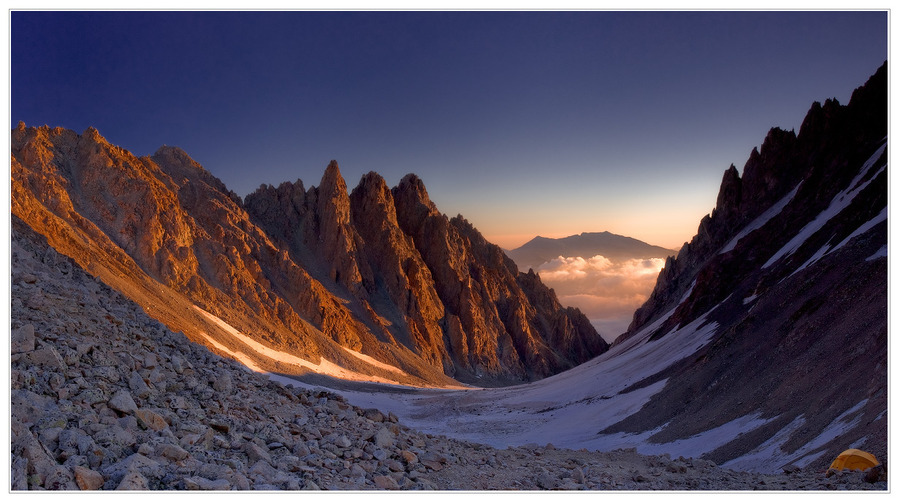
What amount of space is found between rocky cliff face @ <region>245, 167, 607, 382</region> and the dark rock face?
3372 centimetres

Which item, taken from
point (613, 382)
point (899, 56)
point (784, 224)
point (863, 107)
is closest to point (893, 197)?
point (899, 56)

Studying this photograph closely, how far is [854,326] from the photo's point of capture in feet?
70.6

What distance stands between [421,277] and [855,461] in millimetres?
75198

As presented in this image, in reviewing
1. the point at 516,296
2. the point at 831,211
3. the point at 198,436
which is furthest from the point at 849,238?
the point at 516,296

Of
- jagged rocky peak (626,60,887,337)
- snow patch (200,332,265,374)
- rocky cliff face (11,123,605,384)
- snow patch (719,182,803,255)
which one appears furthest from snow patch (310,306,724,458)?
rocky cliff face (11,123,605,384)

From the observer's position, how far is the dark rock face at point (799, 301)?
17.5m

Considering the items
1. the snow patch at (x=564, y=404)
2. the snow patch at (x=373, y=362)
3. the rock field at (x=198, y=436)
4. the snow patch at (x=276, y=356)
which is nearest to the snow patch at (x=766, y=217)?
the snow patch at (x=564, y=404)

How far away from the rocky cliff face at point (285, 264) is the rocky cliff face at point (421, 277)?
0.73ft

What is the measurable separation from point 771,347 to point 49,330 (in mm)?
26643

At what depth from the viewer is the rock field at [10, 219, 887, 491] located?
7.41 m

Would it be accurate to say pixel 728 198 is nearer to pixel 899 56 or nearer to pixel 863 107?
pixel 863 107

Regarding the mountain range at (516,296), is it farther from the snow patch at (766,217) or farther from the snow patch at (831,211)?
the snow patch at (766,217)

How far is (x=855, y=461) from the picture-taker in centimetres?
1098

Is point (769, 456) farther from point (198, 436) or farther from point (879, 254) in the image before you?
point (879, 254)
